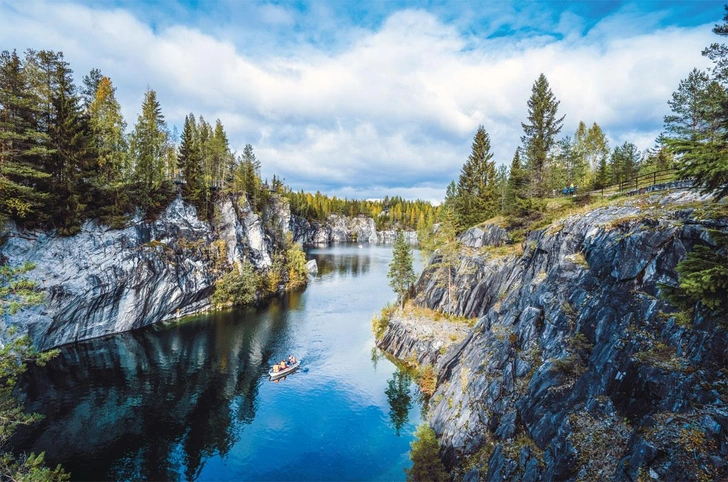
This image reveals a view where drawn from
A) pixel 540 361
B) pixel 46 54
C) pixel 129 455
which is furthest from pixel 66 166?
pixel 540 361

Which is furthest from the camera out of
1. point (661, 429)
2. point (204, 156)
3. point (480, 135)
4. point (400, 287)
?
point (204, 156)

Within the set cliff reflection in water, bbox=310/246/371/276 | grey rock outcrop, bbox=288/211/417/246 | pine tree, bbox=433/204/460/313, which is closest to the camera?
pine tree, bbox=433/204/460/313

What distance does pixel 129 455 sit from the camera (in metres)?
24.5

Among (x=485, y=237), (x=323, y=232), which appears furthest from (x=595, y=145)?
(x=323, y=232)

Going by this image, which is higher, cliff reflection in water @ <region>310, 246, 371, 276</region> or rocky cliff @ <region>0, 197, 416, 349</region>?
rocky cliff @ <region>0, 197, 416, 349</region>

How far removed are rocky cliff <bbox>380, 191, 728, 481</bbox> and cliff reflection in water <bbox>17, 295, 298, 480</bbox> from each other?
753 inches

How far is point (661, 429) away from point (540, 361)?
7865 millimetres

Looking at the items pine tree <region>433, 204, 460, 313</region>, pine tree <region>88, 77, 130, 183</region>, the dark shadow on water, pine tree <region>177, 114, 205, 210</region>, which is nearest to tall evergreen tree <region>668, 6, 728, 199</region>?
pine tree <region>433, 204, 460, 313</region>

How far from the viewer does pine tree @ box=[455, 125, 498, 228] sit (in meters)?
53.6

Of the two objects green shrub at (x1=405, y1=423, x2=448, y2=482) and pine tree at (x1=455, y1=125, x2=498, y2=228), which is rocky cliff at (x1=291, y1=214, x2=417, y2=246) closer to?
pine tree at (x1=455, y1=125, x2=498, y2=228)

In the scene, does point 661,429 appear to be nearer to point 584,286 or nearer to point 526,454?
point 526,454

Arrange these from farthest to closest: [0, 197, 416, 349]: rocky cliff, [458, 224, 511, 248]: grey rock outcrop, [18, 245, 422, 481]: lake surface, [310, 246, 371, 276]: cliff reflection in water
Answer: [310, 246, 371, 276]: cliff reflection in water, [458, 224, 511, 248]: grey rock outcrop, [0, 197, 416, 349]: rocky cliff, [18, 245, 422, 481]: lake surface

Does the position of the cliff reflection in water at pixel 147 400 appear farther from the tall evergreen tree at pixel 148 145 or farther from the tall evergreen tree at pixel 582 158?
the tall evergreen tree at pixel 582 158

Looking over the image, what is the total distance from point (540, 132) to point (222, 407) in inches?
1864
